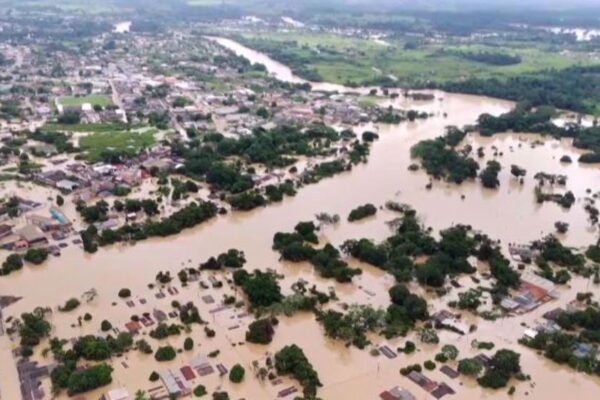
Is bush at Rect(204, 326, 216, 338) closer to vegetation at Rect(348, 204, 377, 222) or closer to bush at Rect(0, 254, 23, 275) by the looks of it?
bush at Rect(0, 254, 23, 275)

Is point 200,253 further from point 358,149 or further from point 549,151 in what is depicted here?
point 549,151

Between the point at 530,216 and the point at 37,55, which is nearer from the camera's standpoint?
the point at 530,216

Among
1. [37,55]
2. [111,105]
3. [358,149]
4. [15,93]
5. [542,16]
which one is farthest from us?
[542,16]

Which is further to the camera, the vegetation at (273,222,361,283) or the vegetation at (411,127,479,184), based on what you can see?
the vegetation at (411,127,479,184)

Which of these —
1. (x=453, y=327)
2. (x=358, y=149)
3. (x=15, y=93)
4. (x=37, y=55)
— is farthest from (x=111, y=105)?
(x=453, y=327)

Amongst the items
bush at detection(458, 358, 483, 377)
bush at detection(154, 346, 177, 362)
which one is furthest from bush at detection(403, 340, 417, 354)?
bush at detection(154, 346, 177, 362)

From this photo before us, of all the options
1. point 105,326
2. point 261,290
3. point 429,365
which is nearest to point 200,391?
point 105,326
